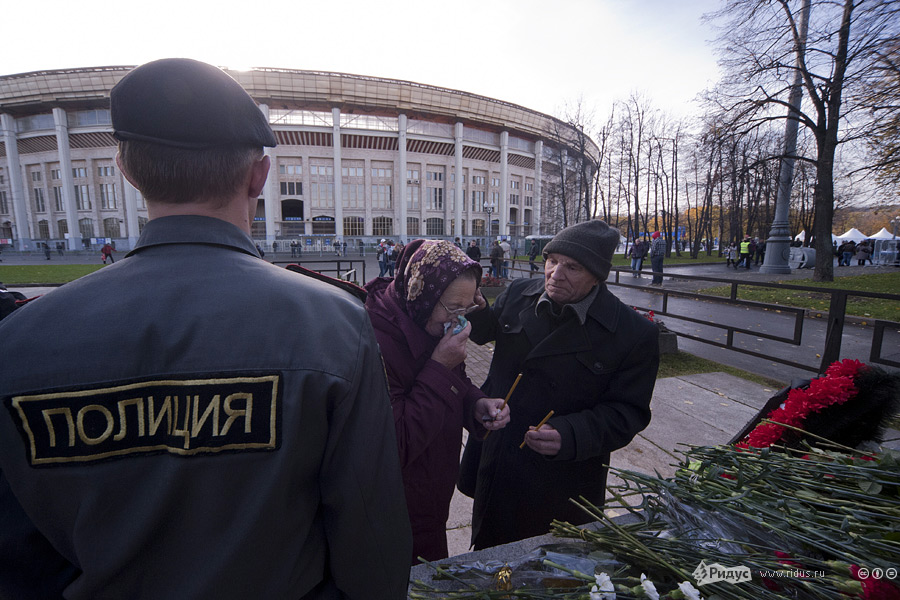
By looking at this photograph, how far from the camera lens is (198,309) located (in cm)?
78

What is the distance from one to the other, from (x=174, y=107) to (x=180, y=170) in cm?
13

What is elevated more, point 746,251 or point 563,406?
point 746,251

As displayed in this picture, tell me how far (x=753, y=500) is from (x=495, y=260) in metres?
14.4

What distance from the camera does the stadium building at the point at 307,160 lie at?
153 feet

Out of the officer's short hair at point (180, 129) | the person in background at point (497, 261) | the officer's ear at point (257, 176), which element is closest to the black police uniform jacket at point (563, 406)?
the officer's ear at point (257, 176)

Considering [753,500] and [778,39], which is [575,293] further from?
[778,39]

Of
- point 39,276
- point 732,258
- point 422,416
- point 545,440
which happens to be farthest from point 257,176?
point 732,258

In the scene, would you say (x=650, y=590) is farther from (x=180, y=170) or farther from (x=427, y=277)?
(x=180, y=170)

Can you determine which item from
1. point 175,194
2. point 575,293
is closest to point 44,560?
point 175,194

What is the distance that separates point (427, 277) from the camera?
1.69m

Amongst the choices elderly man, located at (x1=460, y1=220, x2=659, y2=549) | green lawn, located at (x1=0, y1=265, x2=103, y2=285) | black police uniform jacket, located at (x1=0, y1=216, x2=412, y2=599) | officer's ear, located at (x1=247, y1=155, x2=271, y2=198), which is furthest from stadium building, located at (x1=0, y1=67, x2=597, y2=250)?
black police uniform jacket, located at (x1=0, y1=216, x2=412, y2=599)

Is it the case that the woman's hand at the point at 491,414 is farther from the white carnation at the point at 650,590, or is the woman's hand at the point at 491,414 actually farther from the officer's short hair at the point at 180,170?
the officer's short hair at the point at 180,170

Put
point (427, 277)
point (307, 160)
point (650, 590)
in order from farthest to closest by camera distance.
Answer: point (307, 160), point (427, 277), point (650, 590)

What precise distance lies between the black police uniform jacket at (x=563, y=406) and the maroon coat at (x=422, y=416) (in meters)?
0.37
